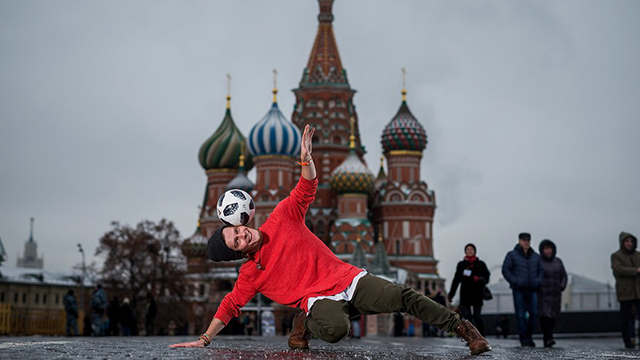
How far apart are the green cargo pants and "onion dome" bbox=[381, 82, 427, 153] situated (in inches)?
2080

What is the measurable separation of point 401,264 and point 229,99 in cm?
1872

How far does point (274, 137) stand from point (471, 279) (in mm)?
43382

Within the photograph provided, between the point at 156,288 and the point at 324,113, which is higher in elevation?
the point at 324,113

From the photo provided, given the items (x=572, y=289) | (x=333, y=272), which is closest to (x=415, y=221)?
(x=572, y=289)

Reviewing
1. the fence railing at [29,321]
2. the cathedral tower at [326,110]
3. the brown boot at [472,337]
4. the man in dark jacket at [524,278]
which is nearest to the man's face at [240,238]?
the brown boot at [472,337]

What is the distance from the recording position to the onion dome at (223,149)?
62.8 meters

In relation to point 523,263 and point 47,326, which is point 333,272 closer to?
point 523,263

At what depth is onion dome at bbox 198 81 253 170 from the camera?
6281 centimetres

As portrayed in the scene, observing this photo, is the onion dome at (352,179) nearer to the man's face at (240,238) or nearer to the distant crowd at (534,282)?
the distant crowd at (534,282)

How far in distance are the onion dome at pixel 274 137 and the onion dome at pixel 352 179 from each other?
9.42 feet

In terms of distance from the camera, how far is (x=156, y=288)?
43.1 m

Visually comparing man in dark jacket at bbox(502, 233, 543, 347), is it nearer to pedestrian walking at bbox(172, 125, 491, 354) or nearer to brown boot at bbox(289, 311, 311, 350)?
brown boot at bbox(289, 311, 311, 350)

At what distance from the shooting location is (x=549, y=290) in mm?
11117

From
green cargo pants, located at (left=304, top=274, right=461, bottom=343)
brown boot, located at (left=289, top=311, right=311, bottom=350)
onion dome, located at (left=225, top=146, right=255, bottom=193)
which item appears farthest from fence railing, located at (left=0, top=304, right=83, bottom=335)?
onion dome, located at (left=225, top=146, right=255, bottom=193)
